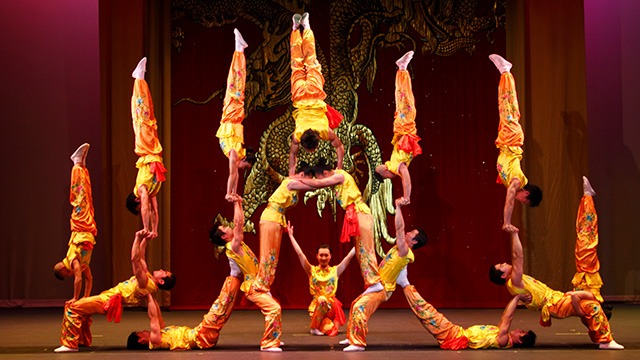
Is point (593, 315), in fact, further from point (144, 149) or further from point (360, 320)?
point (144, 149)

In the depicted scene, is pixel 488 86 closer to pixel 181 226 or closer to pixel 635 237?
pixel 635 237

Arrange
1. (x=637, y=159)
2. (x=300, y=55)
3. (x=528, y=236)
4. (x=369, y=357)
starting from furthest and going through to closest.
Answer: (x=637, y=159) < (x=528, y=236) < (x=300, y=55) < (x=369, y=357)

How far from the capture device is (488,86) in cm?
775

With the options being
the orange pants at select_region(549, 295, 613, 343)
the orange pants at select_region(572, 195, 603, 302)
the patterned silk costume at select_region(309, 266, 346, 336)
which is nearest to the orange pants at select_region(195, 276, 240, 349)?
the patterned silk costume at select_region(309, 266, 346, 336)

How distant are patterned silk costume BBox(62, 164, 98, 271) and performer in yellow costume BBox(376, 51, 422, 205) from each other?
239 cm

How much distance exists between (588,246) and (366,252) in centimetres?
177

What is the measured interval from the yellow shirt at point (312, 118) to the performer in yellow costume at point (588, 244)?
2.05m

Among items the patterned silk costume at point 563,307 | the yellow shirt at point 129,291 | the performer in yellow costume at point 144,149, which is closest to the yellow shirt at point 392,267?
the patterned silk costume at point 563,307

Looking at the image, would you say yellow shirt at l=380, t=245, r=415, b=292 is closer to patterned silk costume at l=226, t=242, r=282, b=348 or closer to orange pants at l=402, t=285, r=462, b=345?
orange pants at l=402, t=285, r=462, b=345

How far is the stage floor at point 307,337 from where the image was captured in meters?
4.68

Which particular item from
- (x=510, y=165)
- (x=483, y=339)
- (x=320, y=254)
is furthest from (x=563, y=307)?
(x=320, y=254)

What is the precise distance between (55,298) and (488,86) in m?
5.41

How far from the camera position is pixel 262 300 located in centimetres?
509

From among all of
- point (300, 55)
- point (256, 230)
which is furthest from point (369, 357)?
point (256, 230)
